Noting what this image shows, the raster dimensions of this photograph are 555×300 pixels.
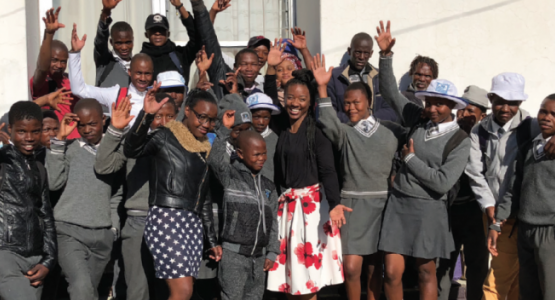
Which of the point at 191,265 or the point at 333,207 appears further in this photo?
the point at 333,207

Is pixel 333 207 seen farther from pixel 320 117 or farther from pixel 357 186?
pixel 320 117

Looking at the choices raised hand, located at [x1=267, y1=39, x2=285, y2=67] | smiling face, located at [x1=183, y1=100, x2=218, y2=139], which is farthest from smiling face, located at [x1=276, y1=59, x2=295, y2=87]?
smiling face, located at [x1=183, y1=100, x2=218, y2=139]

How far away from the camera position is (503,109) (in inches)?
220

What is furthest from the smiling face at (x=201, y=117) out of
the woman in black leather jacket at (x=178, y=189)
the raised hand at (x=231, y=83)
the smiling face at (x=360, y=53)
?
the smiling face at (x=360, y=53)

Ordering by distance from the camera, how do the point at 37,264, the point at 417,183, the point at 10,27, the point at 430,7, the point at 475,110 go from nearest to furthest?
the point at 37,264
the point at 417,183
the point at 475,110
the point at 10,27
the point at 430,7

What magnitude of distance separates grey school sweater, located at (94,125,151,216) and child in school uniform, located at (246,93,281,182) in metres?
0.99

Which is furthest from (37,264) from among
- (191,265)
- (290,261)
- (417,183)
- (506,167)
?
(506,167)

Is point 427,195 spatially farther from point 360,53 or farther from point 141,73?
point 141,73

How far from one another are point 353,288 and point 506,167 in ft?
5.33

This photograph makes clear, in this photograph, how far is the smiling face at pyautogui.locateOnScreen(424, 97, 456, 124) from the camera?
5.39 m

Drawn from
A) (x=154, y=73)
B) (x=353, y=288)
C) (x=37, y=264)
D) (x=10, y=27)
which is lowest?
(x=353, y=288)

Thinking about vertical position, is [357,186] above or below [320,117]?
below

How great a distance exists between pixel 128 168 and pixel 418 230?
2.42 m

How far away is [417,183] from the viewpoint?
5.36 m
